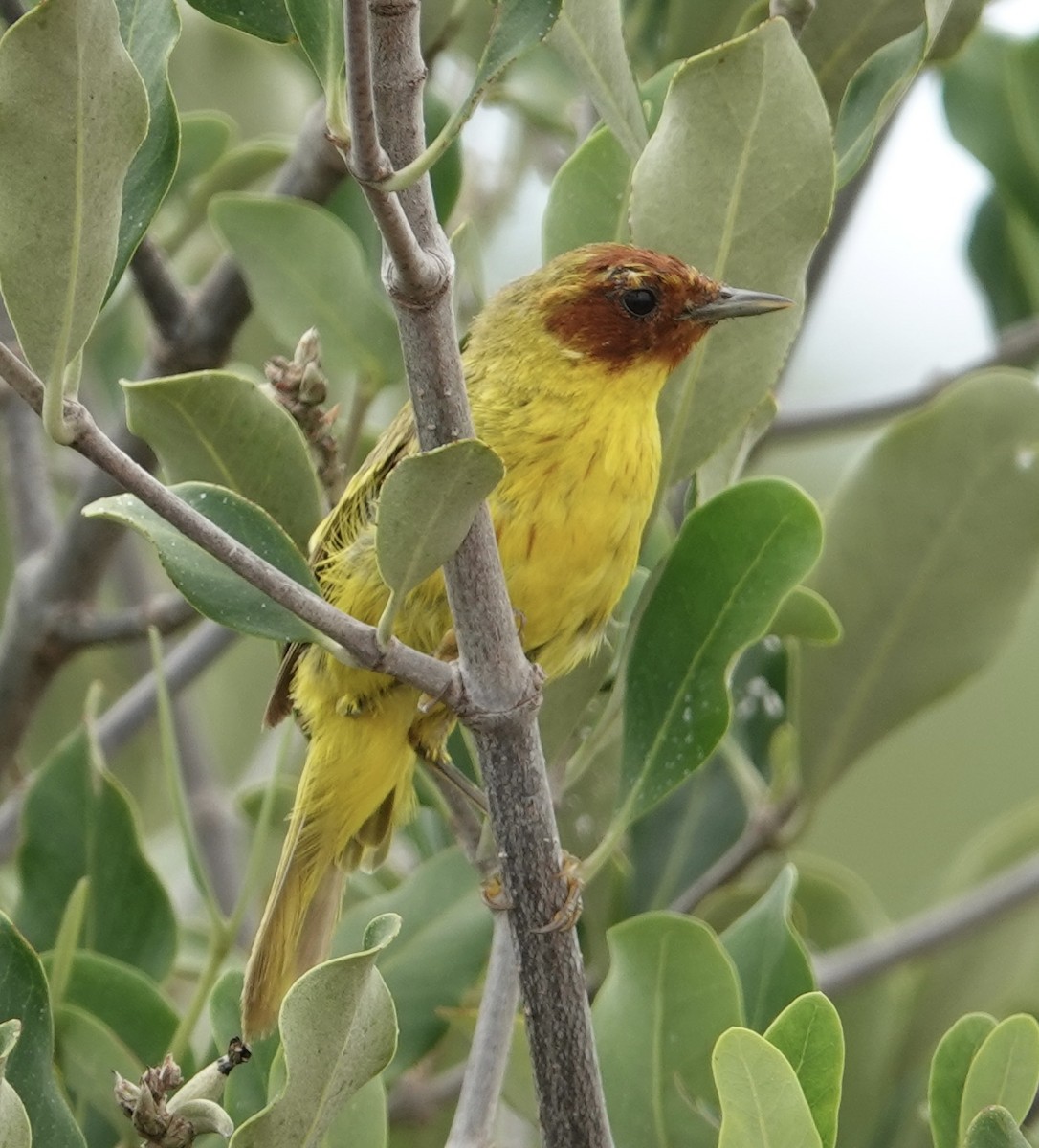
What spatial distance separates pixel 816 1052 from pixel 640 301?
4.59 ft

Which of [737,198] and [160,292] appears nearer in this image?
[737,198]

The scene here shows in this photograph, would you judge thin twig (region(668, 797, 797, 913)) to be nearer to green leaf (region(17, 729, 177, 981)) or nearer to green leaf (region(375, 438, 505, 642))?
green leaf (region(17, 729, 177, 981))

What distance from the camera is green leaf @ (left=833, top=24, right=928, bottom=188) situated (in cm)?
204

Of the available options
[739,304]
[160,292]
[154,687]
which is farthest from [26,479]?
[739,304]

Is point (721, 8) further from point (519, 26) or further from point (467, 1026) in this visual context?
point (467, 1026)

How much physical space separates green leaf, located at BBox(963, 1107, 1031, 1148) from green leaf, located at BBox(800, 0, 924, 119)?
4.83 feet

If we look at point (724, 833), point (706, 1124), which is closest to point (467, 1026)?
point (706, 1124)

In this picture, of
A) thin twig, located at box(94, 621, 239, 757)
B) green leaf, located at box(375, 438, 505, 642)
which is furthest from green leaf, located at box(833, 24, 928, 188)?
thin twig, located at box(94, 621, 239, 757)

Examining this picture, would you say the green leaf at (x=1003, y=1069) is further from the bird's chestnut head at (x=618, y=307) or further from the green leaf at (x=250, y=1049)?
the bird's chestnut head at (x=618, y=307)

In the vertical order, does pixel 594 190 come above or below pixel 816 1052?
above

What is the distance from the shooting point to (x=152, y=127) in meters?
1.90

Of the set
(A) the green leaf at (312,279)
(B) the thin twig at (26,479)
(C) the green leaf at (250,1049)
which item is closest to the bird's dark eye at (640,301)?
(A) the green leaf at (312,279)

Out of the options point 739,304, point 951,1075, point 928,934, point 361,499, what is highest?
point 739,304

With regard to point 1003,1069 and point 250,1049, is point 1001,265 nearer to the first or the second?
point 1003,1069
